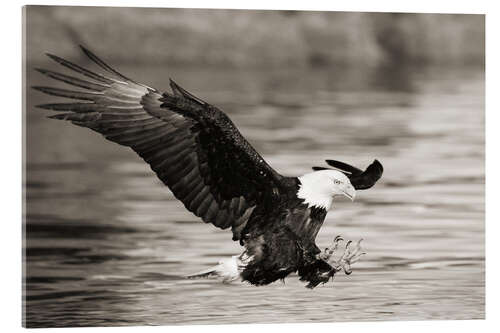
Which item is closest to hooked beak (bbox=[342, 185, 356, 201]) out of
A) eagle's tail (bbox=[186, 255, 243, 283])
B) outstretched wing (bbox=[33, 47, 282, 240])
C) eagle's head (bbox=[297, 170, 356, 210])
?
eagle's head (bbox=[297, 170, 356, 210])

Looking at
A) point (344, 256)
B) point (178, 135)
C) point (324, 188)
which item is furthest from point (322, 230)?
point (178, 135)

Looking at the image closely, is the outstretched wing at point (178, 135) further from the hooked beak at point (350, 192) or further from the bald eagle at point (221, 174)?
the hooked beak at point (350, 192)

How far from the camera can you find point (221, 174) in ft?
26.3

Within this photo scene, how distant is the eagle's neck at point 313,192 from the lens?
8070mm

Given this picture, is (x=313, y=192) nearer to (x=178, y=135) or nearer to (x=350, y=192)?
(x=350, y=192)

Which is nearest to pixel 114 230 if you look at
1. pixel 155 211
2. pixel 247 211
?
pixel 155 211

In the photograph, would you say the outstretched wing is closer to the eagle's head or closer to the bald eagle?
the bald eagle

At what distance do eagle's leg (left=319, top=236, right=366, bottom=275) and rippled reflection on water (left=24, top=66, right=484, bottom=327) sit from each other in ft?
0.18

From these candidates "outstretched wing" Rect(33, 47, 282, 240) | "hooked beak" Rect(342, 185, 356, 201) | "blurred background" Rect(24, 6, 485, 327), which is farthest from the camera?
"blurred background" Rect(24, 6, 485, 327)

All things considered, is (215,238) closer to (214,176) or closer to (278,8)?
(214,176)

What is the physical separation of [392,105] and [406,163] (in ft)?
1.90

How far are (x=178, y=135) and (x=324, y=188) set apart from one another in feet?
2.62

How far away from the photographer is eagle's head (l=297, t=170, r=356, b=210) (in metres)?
8.07

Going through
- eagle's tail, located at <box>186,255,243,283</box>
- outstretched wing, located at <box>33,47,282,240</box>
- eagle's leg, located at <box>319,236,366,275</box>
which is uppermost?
outstretched wing, located at <box>33,47,282,240</box>
